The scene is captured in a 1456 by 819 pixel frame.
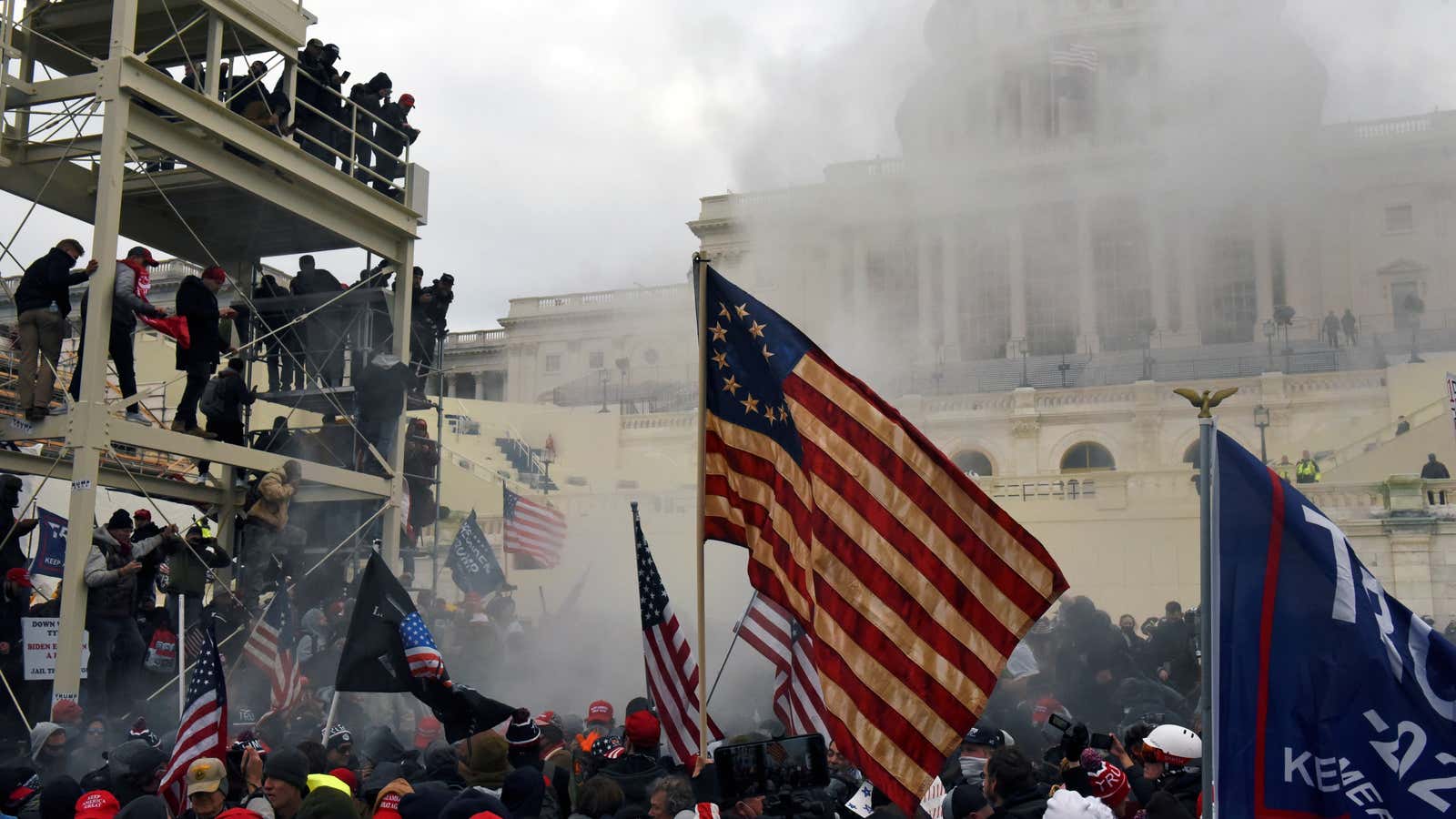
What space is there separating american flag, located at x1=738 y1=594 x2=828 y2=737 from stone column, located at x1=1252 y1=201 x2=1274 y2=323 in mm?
50815

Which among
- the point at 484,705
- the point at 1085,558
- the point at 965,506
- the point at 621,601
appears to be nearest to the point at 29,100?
the point at 484,705

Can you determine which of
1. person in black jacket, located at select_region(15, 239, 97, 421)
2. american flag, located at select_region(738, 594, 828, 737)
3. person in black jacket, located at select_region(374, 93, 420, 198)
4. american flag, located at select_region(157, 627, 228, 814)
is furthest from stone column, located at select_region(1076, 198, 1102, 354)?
american flag, located at select_region(157, 627, 228, 814)

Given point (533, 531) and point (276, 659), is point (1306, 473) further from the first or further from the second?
point (276, 659)

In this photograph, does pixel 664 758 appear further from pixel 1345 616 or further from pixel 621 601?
pixel 621 601

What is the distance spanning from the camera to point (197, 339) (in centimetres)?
1303

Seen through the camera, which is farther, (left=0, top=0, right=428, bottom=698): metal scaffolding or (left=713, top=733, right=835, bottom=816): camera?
(left=0, top=0, right=428, bottom=698): metal scaffolding

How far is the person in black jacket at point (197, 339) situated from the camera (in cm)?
1270

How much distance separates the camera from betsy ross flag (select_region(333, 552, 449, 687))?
28.3 ft

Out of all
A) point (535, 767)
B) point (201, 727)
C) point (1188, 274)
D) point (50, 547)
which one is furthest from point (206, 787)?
point (1188, 274)

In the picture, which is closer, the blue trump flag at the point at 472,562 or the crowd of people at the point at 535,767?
the crowd of people at the point at 535,767

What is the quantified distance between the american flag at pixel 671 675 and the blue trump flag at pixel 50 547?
23.6ft

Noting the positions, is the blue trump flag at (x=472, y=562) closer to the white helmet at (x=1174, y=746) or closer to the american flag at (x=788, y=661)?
the american flag at (x=788, y=661)

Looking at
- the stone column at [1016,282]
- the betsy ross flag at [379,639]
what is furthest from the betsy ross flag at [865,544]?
the stone column at [1016,282]

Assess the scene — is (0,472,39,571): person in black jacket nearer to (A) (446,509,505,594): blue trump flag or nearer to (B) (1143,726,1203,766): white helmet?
(A) (446,509,505,594): blue trump flag
